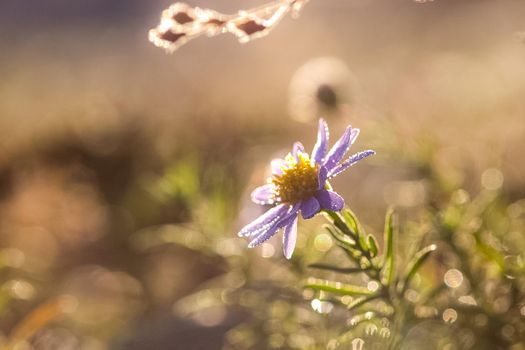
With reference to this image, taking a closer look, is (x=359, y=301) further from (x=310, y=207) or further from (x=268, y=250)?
(x=268, y=250)

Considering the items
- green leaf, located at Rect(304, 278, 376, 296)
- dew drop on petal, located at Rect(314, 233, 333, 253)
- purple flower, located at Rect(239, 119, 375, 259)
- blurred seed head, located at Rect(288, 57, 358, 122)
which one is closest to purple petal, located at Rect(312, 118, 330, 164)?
purple flower, located at Rect(239, 119, 375, 259)

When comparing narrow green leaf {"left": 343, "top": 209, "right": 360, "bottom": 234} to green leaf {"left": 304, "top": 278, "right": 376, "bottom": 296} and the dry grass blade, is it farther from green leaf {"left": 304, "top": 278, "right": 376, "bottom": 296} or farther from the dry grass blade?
the dry grass blade

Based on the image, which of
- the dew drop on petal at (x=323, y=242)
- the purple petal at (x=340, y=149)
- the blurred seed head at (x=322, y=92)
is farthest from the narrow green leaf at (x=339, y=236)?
the blurred seed head at (x=322, y=92)

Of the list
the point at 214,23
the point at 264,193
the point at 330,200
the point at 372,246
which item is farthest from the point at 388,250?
the point at 214,23

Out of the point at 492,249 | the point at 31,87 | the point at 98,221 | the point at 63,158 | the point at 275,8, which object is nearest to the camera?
the point at 275,8

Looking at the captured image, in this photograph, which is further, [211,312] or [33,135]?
[33,135]

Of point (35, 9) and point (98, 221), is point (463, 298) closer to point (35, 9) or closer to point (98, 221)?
point (98, 221)

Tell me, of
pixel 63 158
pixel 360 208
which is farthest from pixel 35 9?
pixel 360 208
